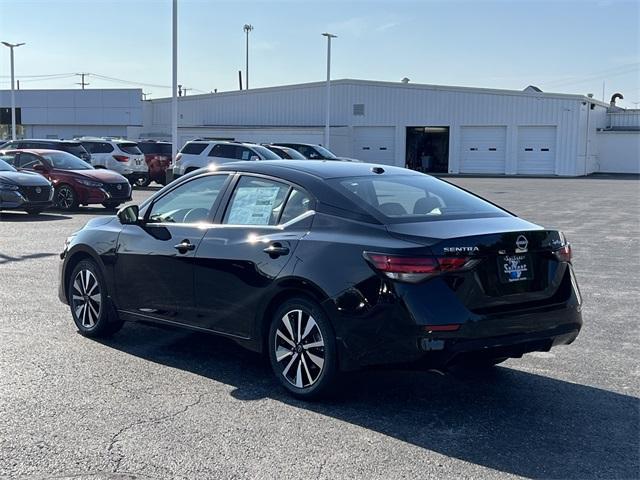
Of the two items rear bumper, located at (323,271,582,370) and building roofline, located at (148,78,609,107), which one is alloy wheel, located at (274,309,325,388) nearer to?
rear bumper, located at (323,271,582,370)

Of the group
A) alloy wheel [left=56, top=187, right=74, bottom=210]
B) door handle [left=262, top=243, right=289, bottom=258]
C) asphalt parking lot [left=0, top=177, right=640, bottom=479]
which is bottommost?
asphalt parking lot [left=0, top=177, right=640, bottom=479]

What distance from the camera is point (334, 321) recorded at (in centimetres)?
505

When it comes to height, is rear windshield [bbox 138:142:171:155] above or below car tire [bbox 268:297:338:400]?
above

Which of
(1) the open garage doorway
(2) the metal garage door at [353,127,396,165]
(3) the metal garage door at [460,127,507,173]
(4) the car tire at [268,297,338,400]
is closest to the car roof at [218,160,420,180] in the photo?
(4) the car tire at [268,297,338,400]

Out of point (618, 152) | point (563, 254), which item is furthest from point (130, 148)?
point (618, 152)

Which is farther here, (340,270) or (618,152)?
(618,152)

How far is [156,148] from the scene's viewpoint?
3119cm

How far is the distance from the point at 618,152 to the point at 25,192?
46.3 metres

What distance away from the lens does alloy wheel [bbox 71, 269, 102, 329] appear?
698cm

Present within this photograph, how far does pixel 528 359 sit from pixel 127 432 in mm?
3461

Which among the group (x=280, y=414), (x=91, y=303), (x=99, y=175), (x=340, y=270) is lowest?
(x=280, y=414)

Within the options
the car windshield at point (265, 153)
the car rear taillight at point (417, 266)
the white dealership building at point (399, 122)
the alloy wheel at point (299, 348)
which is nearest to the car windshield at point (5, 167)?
the car windshield at point (265, 153)

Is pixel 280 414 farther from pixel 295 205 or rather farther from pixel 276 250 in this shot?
pixel 295 205

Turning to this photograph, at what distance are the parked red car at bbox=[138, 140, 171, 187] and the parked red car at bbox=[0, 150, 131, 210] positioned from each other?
9017 millimetres
